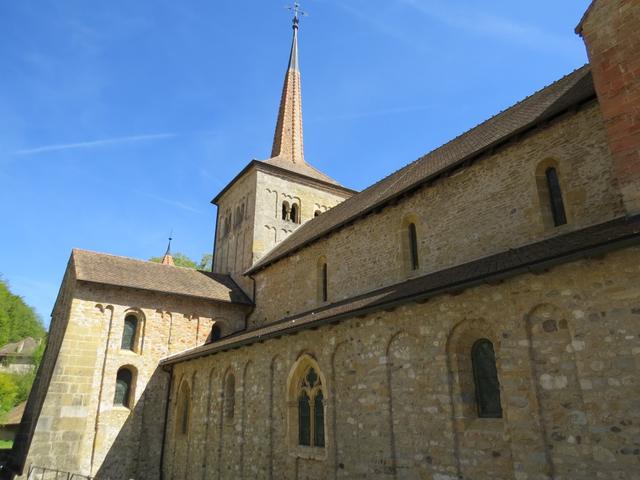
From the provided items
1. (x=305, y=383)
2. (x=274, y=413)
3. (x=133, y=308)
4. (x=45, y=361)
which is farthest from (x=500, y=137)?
(x=45, y=361)

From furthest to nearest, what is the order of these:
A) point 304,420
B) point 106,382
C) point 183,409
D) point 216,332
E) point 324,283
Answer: point 216,332, point 183,409, point 106,382, point 324,283, point 304,420

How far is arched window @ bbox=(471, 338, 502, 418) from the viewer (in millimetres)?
7977

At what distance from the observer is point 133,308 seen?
62.9 feet

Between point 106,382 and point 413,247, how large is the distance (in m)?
12.6

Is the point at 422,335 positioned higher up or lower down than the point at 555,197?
lower down

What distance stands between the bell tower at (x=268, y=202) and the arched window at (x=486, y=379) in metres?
14.8

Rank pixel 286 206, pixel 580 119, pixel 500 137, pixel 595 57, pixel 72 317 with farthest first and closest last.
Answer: pixel 286 206
pixel 72 317
pixel 500 137
pixel 580 119
pixel 595 57

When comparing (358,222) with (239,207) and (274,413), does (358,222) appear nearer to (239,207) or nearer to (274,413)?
(274,413)

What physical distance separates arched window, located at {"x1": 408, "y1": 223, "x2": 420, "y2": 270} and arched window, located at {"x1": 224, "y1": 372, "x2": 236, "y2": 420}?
7.03 m

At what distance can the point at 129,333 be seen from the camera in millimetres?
19141

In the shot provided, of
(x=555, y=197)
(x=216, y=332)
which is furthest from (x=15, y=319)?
(x=555, y=197)

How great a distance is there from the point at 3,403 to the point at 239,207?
79.5 ft

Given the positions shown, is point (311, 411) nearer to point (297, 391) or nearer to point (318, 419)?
point (318, 419)

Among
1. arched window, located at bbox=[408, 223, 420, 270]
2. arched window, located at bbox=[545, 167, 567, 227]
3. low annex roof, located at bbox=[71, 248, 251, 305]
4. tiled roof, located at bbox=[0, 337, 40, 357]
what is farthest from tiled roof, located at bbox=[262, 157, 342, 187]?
tiled roof, located at bbox=[0, 337, 40, 357]
